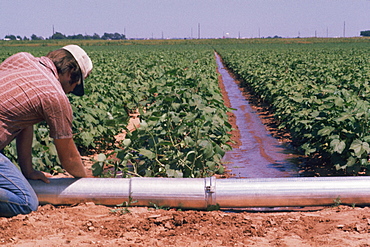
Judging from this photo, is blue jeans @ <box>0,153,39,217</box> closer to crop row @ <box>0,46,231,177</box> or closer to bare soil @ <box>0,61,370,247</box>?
bare soil @ <box>0,61,370,247</box>

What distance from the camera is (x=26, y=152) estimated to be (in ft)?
12.7

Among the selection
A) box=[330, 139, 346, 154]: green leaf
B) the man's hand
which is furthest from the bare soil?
box=[330, 139, 346, 154]: green leaf

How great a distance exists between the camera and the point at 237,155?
734 cm

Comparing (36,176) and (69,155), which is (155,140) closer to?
(36,176)

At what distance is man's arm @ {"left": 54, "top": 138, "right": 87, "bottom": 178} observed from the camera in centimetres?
344

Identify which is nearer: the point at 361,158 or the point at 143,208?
the point at 143,208

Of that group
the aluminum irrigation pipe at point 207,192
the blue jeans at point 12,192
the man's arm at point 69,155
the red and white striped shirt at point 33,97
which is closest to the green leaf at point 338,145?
the aluminum irrigation pipe at point 207,192

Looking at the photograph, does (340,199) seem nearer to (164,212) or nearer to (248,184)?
(248,184)

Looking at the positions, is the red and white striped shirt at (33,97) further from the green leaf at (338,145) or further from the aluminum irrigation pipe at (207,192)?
the green leaf at (338,145)

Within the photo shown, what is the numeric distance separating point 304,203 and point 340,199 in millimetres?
314

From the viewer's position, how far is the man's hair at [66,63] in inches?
134

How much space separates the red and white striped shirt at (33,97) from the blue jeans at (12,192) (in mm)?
259

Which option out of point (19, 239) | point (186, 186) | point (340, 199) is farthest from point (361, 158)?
point (19, 239)

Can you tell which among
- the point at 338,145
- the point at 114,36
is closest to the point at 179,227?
the point at 338,145
